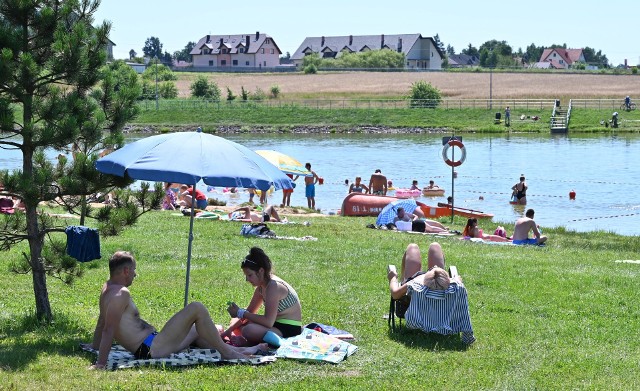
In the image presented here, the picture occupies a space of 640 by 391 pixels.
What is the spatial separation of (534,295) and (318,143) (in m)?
47.1

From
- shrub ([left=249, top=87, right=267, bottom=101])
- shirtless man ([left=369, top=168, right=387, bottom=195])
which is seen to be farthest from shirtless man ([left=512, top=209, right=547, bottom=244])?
shrub ([left=249, top=87, right=267, bottom=101])

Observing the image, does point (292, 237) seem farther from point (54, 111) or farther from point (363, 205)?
point (54, 111)

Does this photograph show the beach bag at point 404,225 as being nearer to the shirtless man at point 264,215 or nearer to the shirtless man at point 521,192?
the shirtless man at point 264,215

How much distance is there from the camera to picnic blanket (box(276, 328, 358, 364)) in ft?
26.2

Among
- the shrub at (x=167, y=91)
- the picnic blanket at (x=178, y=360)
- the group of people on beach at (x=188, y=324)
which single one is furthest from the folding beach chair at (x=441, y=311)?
the shrub at (x=167, y=91)

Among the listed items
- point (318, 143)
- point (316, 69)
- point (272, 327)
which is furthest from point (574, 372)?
point (316, 69)

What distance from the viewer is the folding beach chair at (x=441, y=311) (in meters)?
8.84

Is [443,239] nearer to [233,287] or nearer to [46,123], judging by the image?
[233,287]

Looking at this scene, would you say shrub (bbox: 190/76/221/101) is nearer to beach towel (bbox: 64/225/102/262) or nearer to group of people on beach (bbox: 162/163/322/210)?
group of people on beach (bbox: 162/163/322/210)

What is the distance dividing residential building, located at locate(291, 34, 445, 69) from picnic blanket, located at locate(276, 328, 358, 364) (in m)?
133

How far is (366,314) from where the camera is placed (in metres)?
10.0

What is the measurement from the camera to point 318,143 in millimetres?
58375

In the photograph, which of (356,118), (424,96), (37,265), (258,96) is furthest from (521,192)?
(258,96)

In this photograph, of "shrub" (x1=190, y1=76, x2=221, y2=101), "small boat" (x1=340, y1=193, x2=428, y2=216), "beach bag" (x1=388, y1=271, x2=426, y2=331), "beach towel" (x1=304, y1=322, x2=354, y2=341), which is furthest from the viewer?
"shrub" (x1=190, y1=76, x2=221, y2=101)
